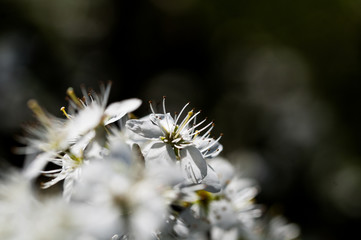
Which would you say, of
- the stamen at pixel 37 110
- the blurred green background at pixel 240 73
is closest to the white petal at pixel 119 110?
the stamen at pixel 37 110

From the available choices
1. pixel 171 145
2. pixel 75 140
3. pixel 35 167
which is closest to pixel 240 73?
pixel 171 145

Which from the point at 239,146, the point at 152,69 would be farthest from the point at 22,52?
the point at 239,146

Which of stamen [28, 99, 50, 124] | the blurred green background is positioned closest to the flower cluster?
stamen [28, 99, 50, 124]

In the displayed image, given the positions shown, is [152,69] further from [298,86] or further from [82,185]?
[82,185]

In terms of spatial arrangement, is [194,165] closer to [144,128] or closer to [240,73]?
[144,128]

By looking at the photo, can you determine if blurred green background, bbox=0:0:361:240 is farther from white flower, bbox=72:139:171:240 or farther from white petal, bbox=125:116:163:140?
white flower, bbox=72:139:171:240

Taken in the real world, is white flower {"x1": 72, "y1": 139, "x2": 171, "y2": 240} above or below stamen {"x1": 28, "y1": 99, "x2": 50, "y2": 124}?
below

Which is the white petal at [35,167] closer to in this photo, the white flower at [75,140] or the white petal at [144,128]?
the white flower at [75,140]
